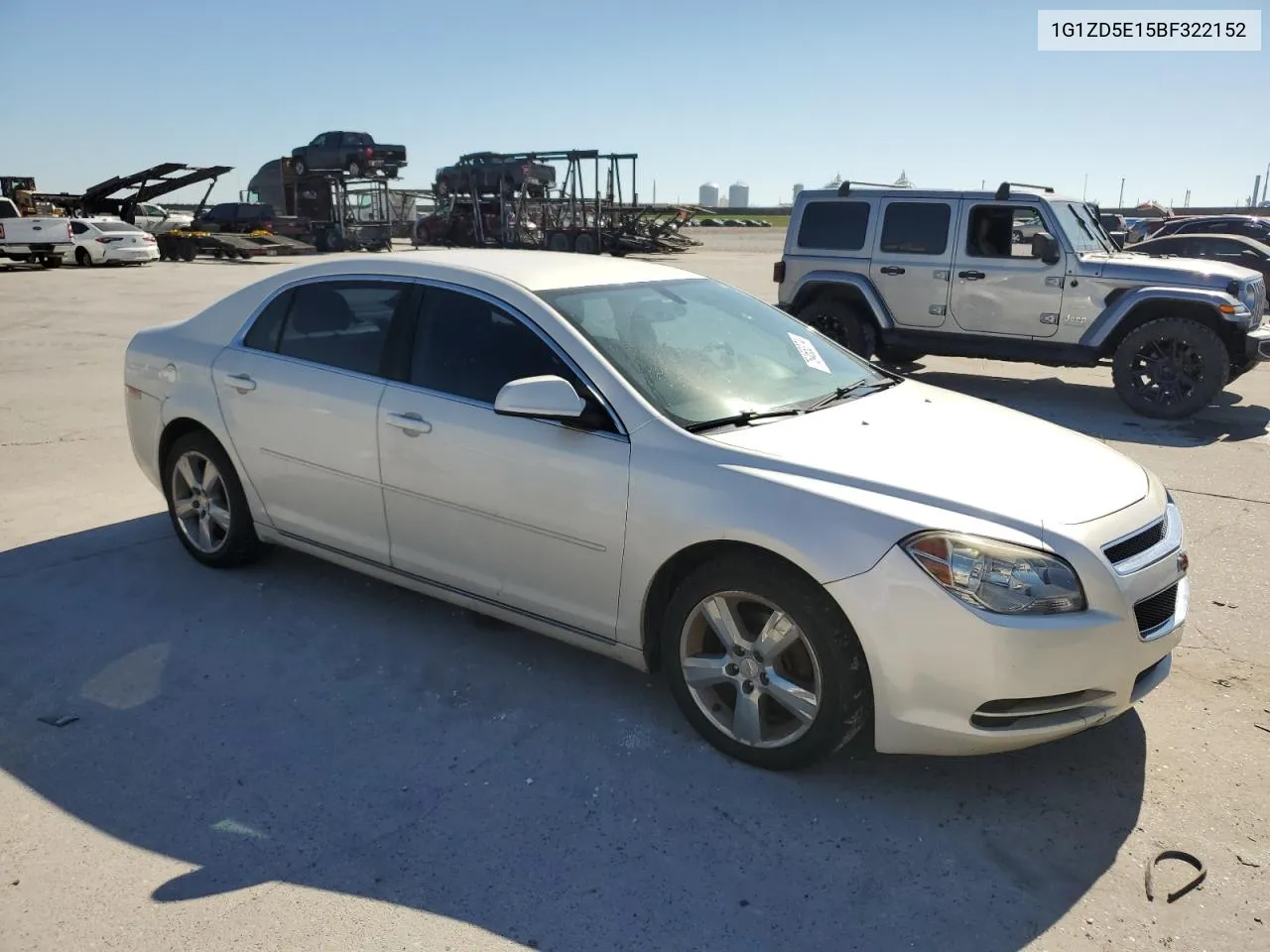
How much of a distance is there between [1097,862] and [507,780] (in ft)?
5.77

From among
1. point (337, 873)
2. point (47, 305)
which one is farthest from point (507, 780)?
point (47, 305)

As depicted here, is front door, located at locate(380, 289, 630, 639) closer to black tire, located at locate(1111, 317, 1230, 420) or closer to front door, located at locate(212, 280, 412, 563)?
front door, located at locate(212, 280, 412, 563)

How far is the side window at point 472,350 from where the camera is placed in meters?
3.71

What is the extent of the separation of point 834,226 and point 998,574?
847 centimetres

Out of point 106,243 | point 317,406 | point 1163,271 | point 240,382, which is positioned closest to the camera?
point 317,406

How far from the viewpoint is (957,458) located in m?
3.28

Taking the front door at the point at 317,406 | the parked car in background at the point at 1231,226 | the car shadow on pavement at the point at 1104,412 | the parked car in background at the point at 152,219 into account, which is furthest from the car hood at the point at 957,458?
the parked car in background at the point at 152,219

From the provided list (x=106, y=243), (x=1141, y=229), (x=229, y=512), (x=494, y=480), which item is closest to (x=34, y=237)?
(x=106, y=243)

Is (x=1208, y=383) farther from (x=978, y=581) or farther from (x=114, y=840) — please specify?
(x=114, y=840)

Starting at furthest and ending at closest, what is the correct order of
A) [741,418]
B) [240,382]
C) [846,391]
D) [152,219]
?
[152,219]
[240,382]
[846,391]
[741,418]

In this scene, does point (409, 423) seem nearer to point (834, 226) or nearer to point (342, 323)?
point (342, 323)

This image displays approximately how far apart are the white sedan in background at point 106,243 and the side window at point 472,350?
28.6 m

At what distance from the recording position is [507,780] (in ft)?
10.6

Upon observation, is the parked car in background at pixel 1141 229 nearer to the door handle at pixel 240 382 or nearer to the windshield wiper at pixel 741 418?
the windshield wiper at pixel 741 418
